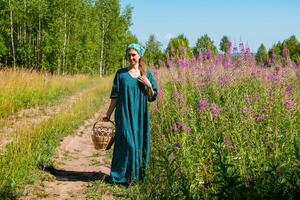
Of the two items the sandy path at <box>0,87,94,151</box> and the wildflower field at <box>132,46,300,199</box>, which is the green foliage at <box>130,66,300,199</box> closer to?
the wildflower field at <box>132,46,300,199</box>

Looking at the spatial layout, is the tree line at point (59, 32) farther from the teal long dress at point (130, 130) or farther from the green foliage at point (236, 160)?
the green foliage at point (236, 160)

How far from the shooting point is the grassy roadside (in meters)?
5.27

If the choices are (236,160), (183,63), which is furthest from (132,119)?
(183,63)

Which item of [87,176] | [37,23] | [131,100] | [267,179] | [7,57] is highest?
[37,23]

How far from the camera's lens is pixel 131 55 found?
5684 mm

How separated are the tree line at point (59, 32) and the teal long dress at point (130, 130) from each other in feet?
85.9

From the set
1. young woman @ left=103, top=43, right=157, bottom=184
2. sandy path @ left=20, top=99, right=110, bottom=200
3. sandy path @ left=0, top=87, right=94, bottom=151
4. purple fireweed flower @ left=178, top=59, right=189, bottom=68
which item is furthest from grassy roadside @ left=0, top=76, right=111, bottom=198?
purple fireweed flower @ left=178, top=59, right=189, bottom=68

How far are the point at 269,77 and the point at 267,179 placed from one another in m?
3.15

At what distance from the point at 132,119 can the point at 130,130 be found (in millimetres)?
148

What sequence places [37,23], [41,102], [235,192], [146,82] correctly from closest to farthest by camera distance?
[235,192] → [146,82] → [41,102] → [37,23]

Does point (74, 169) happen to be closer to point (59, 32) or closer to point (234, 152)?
point (234, 152)

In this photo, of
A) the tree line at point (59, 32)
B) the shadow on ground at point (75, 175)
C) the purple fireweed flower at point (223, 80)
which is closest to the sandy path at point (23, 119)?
the shadow on ground at point (75, 175)

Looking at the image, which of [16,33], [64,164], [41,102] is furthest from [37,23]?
[64,164]

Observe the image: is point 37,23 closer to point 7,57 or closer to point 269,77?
point 7,57
